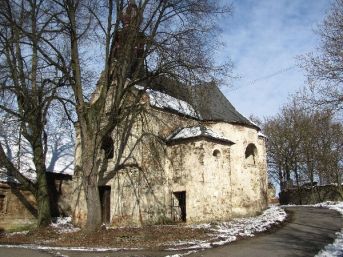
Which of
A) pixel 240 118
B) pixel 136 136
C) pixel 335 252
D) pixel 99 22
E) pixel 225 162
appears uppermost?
pixel 99 22

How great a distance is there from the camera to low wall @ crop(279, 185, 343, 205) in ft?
110

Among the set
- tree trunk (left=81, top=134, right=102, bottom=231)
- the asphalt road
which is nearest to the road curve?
the asphalt road

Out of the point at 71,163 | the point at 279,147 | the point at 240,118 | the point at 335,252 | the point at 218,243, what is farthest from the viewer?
the point at 279,147

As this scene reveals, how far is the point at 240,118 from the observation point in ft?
84.6

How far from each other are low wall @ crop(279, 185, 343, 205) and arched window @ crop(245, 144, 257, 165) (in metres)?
11.0

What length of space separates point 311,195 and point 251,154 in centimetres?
1216

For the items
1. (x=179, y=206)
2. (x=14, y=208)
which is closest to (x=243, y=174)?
(x=179, y=206)

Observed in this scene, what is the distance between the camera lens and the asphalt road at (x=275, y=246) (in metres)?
12.1

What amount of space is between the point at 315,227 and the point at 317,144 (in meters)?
23.3

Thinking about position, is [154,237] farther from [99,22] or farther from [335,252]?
[99,22]

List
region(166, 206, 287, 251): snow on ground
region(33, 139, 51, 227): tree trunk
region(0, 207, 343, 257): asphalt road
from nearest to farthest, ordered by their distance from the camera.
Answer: region(0, 207, 343, 257): asphalt road, region(166, 206, 287, 251): snow on ground, region(33, 139, 51, 227): tree trunk

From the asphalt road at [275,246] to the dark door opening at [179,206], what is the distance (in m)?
5.94

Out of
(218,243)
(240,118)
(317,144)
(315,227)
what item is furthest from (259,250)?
(317,144)

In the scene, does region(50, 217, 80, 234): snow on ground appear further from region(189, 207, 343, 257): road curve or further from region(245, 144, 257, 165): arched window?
region(245, 144, 257, 165): arched window
